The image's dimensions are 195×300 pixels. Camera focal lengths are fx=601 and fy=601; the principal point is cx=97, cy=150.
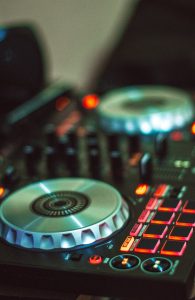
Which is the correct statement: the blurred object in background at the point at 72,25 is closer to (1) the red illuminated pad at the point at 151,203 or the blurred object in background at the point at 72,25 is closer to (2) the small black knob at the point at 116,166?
(2) the small black knob at the point at 116,166

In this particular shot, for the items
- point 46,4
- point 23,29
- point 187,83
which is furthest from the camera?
point 46,4

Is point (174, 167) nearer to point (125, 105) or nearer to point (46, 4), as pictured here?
point (125, 105)

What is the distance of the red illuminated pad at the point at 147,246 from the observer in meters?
0.65

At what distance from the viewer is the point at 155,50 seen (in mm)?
1354

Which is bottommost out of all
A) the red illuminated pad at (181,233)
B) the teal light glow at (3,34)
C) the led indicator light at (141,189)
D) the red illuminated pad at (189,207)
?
the led indicator light at (141,189)

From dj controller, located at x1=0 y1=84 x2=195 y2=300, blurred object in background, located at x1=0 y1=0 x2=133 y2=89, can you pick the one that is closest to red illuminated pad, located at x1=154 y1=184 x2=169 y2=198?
dj controller, located at x1=0 y1=84 x2=195 y2=300

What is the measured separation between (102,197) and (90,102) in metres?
0.44

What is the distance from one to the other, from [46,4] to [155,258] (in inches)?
51.0

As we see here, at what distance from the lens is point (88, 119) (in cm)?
111

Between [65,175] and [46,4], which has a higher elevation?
[65,175]

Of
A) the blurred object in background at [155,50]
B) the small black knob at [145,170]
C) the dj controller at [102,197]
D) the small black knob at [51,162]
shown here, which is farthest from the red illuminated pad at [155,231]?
the blurred object in background at [155,50]

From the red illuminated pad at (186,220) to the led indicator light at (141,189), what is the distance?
8 cm

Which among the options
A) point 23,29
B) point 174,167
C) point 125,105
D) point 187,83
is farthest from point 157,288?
point 187,83

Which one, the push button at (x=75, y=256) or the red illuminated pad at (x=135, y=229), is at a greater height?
the push button at (x=75, y=256)
